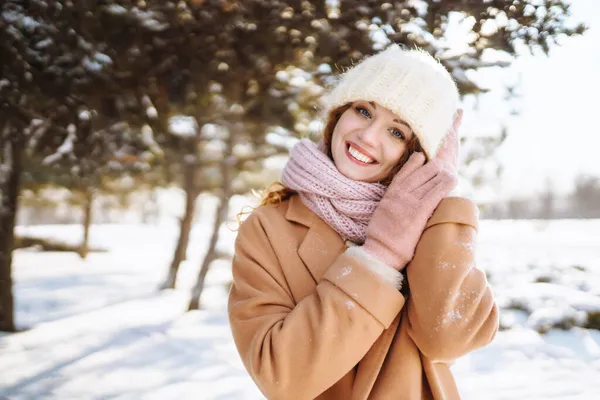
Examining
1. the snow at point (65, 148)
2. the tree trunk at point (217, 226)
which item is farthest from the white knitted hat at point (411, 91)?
the tree trunk at point (217, 226)

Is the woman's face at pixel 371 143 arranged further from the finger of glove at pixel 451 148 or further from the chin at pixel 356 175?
the finger of glove at pixel 451 148

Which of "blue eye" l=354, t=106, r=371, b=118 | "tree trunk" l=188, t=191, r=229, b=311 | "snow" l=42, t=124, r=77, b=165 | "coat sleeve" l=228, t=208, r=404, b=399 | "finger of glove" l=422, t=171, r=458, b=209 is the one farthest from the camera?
"tree trunk" l=188, t=191, r=229, b=311

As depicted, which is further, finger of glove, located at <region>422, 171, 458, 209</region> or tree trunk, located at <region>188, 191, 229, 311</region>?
tree trunk, located at <region>188, 191, 229, 311</region>

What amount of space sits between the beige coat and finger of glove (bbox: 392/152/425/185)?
13 cm

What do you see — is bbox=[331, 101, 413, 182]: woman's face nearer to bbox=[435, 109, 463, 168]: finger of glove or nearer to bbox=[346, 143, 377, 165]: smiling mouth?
bbox=[346, 143, 377, 165]: smiling mouth

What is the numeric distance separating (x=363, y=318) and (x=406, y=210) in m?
0.32

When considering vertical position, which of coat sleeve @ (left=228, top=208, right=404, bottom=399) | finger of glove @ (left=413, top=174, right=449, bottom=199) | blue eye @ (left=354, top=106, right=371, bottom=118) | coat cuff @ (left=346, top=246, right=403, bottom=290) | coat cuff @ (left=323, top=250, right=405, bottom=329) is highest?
blue eye @ (left=354, top=106, right=371, bottom=118)

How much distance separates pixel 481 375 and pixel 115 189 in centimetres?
925

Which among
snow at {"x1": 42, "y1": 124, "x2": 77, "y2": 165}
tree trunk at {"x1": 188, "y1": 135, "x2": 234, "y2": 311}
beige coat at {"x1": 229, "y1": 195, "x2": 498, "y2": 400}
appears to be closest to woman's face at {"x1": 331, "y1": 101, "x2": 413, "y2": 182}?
beige coat at {"x1": 229, "y1": 195, "x2": 498, "y2": 400}

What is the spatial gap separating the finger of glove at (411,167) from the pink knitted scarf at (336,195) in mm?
126

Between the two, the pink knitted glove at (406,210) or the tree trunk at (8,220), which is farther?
the tree trunk at (8,220)

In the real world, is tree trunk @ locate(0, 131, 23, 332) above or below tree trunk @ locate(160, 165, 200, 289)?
above

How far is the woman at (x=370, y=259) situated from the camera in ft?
3.93

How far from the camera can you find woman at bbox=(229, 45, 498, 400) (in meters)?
1.20
